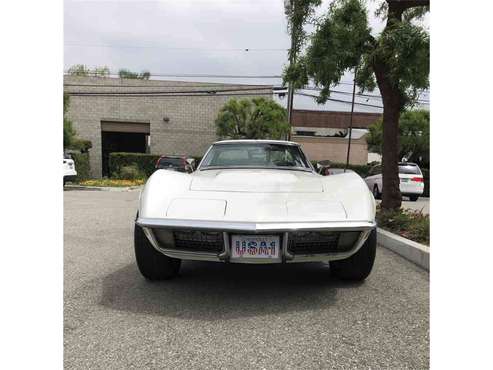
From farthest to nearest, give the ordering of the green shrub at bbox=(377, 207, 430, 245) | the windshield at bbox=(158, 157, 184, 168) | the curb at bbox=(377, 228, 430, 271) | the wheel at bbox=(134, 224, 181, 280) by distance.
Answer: the windshield at bbox=(158, 157, 184, 168) < the green shrub at bbox=(377, 207, 430, 245) < the curb at bbox=(377, 228, 430, 271) < the wheel at bbox=(134, 224, 181, 280)

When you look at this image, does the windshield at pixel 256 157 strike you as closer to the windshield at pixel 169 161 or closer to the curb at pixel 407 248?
the curb at pixel 407 248

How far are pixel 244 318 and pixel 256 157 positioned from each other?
2.30m

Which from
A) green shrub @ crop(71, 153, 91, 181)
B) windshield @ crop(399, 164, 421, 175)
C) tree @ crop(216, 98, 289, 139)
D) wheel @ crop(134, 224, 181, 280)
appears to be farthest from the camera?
tree @ crop(216, 98, 289, 139)

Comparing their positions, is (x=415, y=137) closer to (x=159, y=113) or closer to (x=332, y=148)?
(x=332, y=148)

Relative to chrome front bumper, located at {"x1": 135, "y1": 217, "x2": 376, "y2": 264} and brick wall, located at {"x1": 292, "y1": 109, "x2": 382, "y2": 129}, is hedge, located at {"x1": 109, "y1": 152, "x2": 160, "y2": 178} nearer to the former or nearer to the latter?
brick wall, located at {"x1": 292, "y1": 109, "x2": 382, "y2": 129}

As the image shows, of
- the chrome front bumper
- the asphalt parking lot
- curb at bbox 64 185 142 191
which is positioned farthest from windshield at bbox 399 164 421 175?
the chrome front bumper

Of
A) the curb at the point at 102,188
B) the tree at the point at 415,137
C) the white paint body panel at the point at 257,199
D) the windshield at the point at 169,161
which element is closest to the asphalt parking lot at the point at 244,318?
the white paint body panel at the point at 257,199

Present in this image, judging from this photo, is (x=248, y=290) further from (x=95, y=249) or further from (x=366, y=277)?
(x=95, y=249)

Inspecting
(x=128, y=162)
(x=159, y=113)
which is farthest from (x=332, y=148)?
(x=128, y=162)

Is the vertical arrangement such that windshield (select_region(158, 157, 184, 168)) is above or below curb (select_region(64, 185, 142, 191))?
above

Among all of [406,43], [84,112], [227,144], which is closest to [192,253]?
[227,144]

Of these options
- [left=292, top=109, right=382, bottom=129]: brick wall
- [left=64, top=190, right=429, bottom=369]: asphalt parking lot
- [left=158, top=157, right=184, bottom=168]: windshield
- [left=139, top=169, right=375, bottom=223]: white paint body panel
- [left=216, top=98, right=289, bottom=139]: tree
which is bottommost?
[left=64, top=190, right=429, bottom=369]: asphalt parking lot

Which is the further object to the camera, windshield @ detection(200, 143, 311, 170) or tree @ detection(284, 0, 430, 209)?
tree @ detection(284, 0, 430, 209)

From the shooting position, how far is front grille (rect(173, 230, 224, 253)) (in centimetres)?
308
